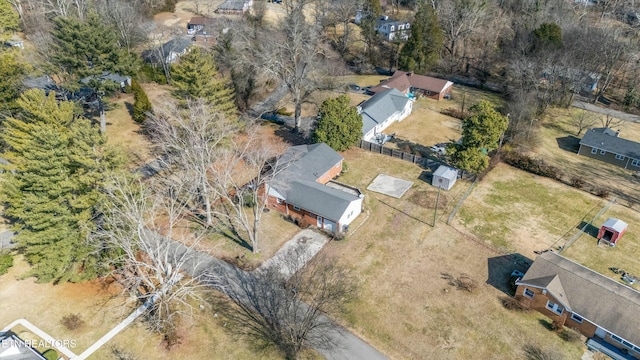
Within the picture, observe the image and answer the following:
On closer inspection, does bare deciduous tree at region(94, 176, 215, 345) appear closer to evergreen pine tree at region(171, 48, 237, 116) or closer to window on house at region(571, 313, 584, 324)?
evergreen pine tree at region(171, 48, 237, 116)

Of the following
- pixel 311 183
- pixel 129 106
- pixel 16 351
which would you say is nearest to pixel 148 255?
pixel 16 351

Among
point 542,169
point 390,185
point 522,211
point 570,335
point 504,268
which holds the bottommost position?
point 570,335

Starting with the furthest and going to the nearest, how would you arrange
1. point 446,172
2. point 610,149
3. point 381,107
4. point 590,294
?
point 381,107 < point 610,149 < point 446,172 < point 590,294

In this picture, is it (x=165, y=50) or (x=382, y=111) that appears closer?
(x=382, y=111)

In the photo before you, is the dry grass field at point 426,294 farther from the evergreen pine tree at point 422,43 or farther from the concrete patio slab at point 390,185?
the evergreen pine tree at point 422,43

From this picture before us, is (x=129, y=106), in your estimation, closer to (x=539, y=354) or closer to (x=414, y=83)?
(x=414, y=83)

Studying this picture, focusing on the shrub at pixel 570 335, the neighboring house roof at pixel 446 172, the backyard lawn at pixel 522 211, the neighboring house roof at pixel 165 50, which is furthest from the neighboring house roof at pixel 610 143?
the neighboring house roof at pixel 165 50

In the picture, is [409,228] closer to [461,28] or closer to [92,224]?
[92,224]
